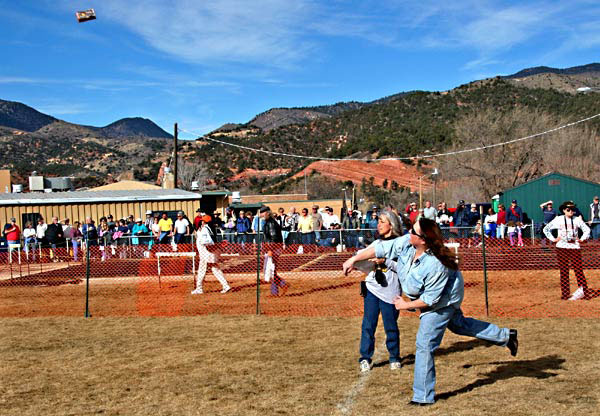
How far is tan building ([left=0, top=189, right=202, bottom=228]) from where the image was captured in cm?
3033

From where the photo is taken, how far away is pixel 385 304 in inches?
297

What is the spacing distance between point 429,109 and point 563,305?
8944 cm

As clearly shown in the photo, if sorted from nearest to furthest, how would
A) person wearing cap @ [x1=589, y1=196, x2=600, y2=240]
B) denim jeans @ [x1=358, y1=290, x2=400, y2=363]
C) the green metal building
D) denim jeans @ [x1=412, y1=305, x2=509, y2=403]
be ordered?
1. denim jeans @ [x1=412, y1=305, x2=509, y2=403]
2. denim jeans @ [x1=358, y1=290, x2=400, y2=363]
3. person wearing cap @ [x1=589, y1=196, x2=600, y2=240]
4. the green metal building

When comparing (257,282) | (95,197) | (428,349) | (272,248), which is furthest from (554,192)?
(428,349)

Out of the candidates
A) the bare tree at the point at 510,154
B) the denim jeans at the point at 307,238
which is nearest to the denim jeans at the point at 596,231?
the denim jeans at the point at 307,238

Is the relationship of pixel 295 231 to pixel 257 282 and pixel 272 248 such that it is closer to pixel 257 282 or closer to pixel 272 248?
pixel 272 248

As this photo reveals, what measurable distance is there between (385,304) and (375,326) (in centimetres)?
29

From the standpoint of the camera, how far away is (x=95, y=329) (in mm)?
10859

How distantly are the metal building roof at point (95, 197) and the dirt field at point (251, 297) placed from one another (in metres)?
13.0

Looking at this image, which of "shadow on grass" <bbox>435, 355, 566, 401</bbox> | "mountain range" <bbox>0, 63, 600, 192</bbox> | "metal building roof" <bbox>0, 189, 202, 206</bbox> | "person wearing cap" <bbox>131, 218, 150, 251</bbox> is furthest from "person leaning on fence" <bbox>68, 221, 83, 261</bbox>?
"mountain range" <bbox>0, 63, 600, 192</bbox>

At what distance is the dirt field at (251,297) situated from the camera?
11.9 meters

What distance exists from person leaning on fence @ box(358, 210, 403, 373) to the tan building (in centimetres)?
2384

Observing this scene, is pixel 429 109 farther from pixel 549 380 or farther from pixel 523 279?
pixel 549 380

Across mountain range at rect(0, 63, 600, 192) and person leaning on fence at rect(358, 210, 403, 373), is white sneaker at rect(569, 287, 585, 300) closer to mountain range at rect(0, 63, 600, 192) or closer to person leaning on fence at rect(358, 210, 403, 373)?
person leaning on fence at rect(358, 210, 403, 373)
